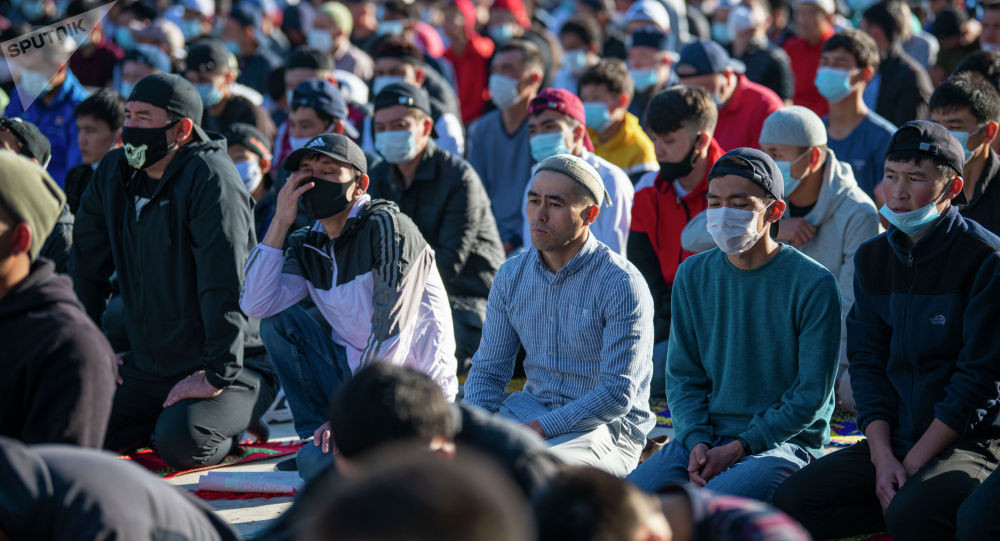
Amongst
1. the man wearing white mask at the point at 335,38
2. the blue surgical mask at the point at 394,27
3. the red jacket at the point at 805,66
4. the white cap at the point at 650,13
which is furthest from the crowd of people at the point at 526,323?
the blue surgical mask at the point at 394,27

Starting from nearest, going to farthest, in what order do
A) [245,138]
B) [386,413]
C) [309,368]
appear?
[386,413] → [309,368] → [245,138]

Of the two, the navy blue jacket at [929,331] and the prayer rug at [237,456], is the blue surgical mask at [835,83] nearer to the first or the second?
the navy blue jacket at [929,331]

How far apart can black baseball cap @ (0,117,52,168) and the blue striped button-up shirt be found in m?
3.27

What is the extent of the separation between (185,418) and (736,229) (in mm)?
2733

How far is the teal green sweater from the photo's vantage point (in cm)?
415

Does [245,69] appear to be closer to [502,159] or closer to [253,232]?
[502,159]

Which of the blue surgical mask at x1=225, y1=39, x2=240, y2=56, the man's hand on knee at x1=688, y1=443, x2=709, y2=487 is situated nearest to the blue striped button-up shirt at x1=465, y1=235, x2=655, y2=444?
the man's hand on knee at x1=688, y1=443, x2=709, y2=487

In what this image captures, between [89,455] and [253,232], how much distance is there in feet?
10.1

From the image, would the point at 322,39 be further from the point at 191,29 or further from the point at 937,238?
the point at 937,238

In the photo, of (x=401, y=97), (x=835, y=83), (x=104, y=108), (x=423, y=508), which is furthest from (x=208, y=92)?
(x=423, y=508)

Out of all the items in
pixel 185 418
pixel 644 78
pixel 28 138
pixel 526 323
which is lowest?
→ pixel 185 418

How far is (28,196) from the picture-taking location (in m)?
3.01

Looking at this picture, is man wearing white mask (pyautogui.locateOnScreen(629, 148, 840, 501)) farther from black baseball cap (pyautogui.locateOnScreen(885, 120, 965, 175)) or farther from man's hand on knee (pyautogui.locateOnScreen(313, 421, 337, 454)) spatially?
man's hand on knee (pyautogui.locateOnScreen(313, 421, 337, 454))

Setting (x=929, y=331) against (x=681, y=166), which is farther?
(x=681, y=166)
